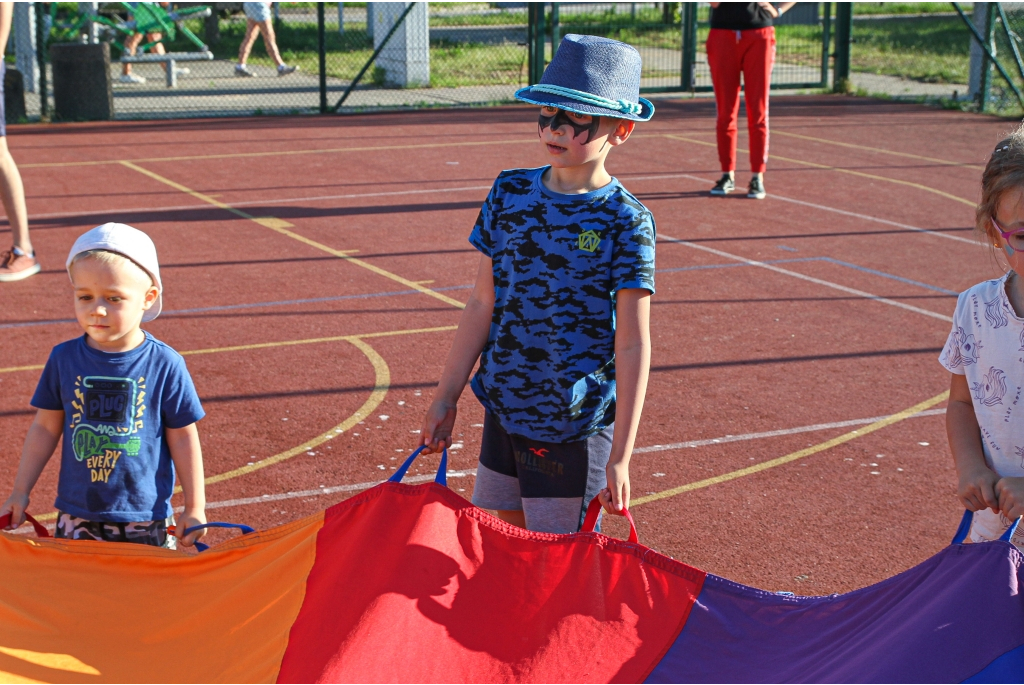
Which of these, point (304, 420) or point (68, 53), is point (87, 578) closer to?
point (304, 420)

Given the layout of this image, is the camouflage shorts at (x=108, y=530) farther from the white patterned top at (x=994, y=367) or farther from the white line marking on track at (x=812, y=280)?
the white line marking on track at (x=812, y=280)

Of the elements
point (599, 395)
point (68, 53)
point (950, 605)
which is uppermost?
point (68, 53)

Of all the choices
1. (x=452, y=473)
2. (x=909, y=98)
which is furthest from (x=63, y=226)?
(x=909, y=98)

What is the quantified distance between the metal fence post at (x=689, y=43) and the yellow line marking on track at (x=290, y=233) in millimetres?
10865

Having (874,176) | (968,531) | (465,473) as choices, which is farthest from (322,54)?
(968,531)

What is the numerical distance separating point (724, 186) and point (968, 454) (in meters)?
9.14

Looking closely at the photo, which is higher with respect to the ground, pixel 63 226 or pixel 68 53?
pixel 68 53

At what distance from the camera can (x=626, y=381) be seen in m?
3.00

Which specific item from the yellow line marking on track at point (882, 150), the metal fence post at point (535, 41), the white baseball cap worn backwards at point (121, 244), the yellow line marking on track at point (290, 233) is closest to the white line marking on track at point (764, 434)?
the yellow line marking on track at point (290, 233)

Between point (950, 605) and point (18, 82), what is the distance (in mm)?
16295

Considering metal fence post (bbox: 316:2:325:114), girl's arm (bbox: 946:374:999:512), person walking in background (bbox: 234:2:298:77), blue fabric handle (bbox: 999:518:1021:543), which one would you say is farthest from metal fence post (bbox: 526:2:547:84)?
blue fabric handle (bbox: 999:518:1021:543)

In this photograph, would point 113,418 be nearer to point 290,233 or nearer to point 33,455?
point 33,455

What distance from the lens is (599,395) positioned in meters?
3.15

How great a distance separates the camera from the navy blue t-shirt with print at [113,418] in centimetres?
318
